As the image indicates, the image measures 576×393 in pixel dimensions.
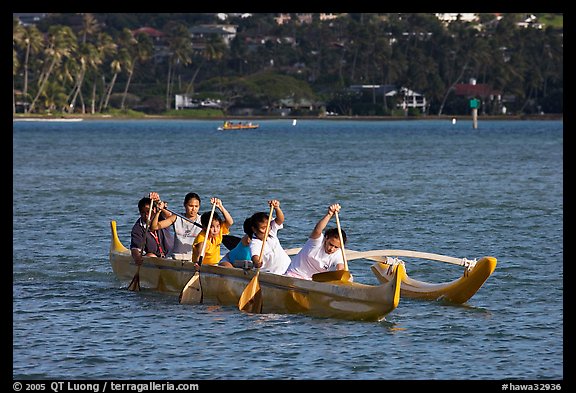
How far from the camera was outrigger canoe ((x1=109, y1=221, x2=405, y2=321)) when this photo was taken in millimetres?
18500

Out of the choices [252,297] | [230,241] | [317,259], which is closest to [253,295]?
[252,297]

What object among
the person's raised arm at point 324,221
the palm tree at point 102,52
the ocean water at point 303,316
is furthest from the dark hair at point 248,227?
the palm tree at point 102,52

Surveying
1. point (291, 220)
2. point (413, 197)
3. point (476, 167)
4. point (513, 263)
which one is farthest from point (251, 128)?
point (513, 263)

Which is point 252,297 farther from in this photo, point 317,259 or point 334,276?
point 334,276

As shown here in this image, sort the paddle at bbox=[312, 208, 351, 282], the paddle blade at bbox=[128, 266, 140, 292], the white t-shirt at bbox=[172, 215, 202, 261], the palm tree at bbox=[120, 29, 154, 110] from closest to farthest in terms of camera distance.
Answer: the paddle at bbox=[312, 208, 351, 282], the white t-shirt at bbox=[172, 215, 202, 261], the paddle blade at bbox=[128, 266, 140, 292], the palm tree at bbox=[120, 29, 154, 110]

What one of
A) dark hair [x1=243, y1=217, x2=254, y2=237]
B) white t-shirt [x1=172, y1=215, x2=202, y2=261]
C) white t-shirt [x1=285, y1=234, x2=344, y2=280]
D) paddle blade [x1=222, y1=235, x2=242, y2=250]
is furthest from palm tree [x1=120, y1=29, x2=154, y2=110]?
white t-shirt [x1=285, y1=234, x2=344, y2=280]

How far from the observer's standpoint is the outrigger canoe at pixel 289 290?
1850cm

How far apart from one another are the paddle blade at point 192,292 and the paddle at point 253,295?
1098mm

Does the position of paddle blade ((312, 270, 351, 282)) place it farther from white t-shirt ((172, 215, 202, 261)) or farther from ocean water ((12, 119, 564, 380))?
white t-shirt ((172, 215, 202, 261))

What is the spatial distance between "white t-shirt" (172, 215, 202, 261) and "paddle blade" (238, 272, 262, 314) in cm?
243

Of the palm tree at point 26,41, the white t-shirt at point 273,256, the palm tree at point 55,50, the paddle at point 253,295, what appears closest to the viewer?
the paddle at point 253,295

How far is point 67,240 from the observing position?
30.9m

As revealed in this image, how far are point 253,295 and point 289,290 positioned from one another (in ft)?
2.14

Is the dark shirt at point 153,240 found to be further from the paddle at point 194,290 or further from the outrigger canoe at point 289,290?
the paddle at point 194,290
